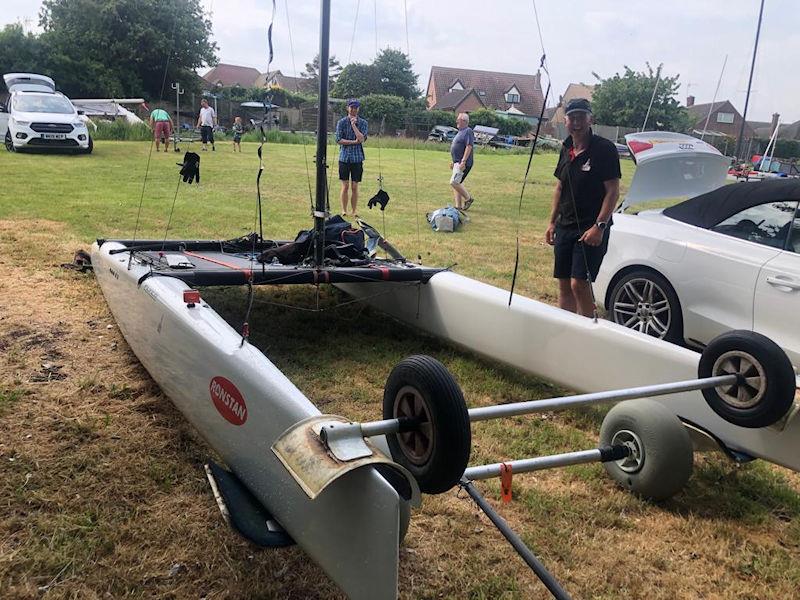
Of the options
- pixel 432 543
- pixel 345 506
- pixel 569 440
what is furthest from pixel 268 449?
pixel 569 440

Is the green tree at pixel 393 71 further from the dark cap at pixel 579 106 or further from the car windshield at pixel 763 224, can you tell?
the car windshield at pixel 763 224

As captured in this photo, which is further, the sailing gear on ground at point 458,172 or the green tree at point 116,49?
the green tree at point 116,49

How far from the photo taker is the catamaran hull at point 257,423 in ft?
6.40

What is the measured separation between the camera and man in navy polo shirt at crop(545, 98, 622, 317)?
4.30 meters

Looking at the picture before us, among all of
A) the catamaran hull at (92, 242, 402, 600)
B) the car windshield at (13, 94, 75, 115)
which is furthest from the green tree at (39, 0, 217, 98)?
the catamaran hull at (92, 242, 402, 600)

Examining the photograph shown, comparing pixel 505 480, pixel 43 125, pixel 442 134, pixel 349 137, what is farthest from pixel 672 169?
pixel 442 134

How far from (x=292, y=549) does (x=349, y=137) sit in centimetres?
714

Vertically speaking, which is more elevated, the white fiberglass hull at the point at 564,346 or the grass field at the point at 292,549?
the white fiberglass hull at the point at 564,346

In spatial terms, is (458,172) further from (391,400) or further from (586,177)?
(391,400)

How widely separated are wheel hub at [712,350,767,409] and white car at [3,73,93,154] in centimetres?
1669

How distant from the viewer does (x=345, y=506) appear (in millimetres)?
2057

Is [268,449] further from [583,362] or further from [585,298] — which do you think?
[585,298]

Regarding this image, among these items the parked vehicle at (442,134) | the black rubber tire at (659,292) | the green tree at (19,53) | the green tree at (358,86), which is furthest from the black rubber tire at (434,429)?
the green tree at (19,53)

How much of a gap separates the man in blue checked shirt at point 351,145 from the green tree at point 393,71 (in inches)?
21.8
